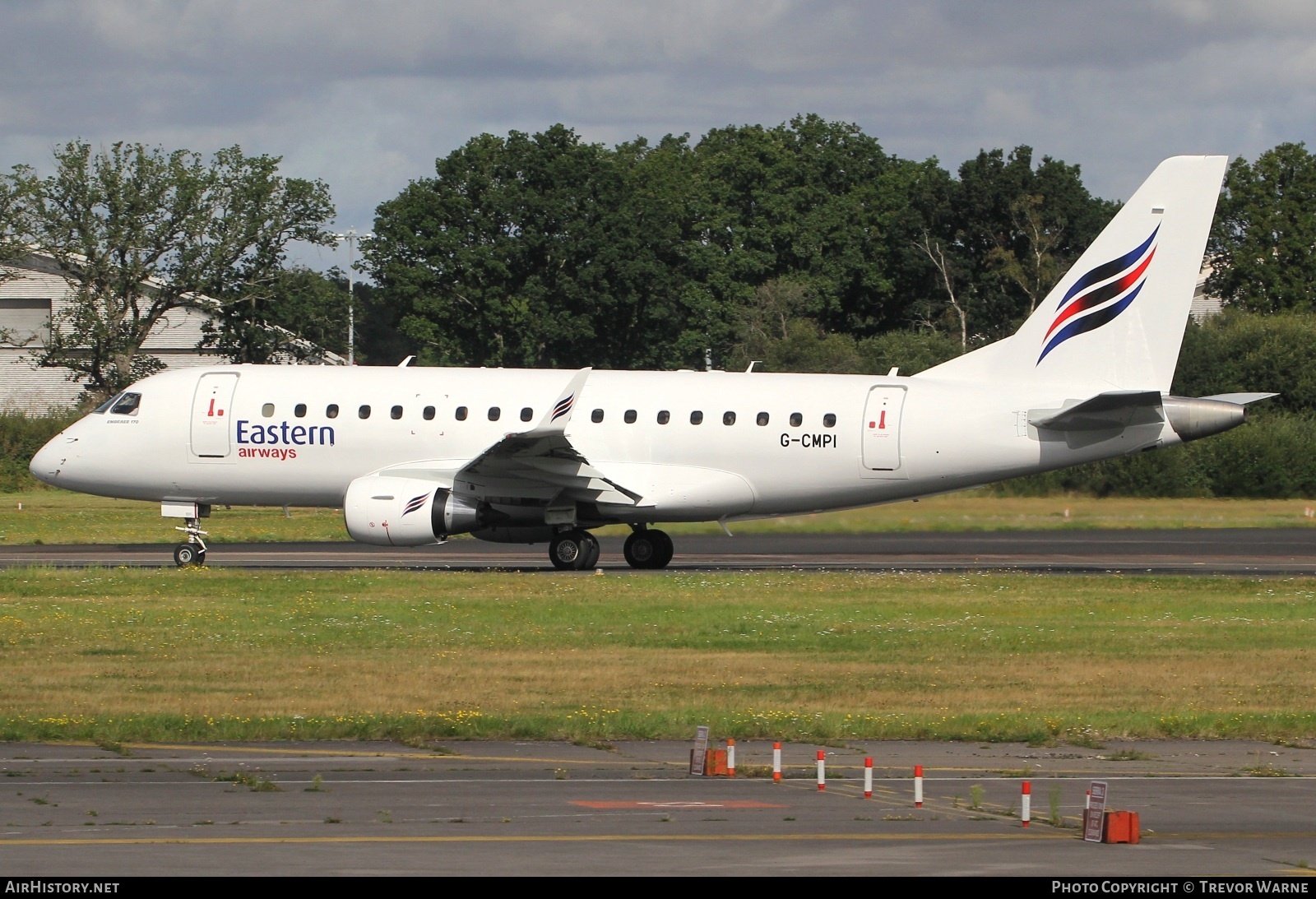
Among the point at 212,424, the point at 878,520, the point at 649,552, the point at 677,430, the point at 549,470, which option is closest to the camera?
the point at 549,470

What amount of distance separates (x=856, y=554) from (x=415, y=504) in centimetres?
1258

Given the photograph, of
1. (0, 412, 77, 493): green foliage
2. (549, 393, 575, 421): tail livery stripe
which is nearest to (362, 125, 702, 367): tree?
(0, 412, 77, 493): green foliage

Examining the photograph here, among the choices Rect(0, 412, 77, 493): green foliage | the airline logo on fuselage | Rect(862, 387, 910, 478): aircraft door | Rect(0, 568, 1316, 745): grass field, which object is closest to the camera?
Rect(0, 568, 1316, 745): grass field

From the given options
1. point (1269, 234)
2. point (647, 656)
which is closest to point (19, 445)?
point (647, 656)

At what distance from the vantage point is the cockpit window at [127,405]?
3484 cm

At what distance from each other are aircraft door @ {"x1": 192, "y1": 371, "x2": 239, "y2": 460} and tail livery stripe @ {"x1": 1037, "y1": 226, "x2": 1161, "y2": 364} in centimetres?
1629

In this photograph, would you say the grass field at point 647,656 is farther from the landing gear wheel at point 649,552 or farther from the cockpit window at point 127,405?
the cockpit window at point 127,405

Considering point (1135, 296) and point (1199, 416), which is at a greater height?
point (1135, 296)

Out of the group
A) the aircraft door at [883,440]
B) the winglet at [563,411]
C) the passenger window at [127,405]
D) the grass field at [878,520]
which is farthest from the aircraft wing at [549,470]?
the passenger window at [127,405]

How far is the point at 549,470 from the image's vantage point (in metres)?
32.6

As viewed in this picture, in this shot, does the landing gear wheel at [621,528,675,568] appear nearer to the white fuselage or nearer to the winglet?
the white fuselage

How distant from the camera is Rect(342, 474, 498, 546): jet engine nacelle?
3164 centimetres

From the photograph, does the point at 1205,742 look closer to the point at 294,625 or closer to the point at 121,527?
the point at 294,625

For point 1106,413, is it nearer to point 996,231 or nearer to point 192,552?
point 192,552
